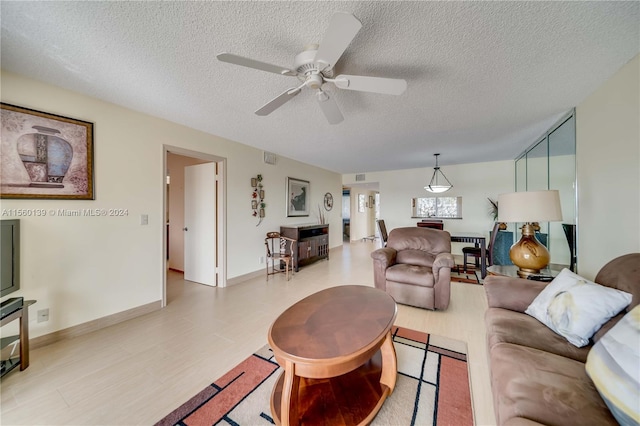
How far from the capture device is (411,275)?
2.83 meters

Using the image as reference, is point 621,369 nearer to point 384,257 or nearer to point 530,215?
point 530,215

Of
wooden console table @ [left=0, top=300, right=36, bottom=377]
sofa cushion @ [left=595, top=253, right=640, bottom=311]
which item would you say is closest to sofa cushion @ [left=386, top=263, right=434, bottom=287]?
sofa cushion @ [left=595, top=253, right=640, bottom=311]

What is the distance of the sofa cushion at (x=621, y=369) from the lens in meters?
0.79

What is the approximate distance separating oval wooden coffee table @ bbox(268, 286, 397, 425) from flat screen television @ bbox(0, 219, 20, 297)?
2155 mm

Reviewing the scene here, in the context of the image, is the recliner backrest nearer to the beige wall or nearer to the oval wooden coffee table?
the oval wooden coffee table

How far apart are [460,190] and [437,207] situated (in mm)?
673

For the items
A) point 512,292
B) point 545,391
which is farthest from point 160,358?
point 512,292

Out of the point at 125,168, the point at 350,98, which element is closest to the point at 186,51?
the point at 350,98

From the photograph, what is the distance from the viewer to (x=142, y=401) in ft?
4.91

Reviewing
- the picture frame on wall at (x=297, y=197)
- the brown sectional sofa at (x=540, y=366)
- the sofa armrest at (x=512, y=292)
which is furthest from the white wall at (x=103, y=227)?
the sofa armrest at (x=512, y=292)

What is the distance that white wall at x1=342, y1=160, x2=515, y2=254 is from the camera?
5.49 metres

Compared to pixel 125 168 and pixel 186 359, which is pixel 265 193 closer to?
pixel 125 168

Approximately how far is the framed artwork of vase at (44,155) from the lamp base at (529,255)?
4.33 metres

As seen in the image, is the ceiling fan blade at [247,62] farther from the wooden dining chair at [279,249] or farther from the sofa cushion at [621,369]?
the wooden dining chair at [279,249]
